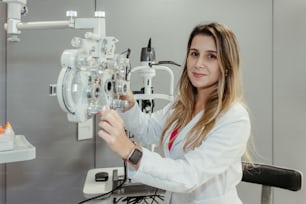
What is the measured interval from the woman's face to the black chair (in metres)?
0.54

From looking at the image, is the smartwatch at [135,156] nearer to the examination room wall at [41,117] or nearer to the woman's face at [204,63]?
the woman's face at [204,63]

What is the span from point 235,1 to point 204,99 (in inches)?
52.6

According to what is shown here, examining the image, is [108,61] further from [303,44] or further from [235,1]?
[303,44]

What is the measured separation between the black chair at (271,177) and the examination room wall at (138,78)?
3.03ft

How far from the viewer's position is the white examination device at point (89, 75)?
897 millimetres

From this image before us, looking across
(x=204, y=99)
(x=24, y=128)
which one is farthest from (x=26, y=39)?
(x=204, y=99)

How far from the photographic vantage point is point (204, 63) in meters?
1.25

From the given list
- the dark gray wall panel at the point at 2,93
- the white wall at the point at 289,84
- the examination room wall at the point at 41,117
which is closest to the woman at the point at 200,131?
the examination room wall at the point at 41,117

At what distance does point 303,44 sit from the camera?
2514mm

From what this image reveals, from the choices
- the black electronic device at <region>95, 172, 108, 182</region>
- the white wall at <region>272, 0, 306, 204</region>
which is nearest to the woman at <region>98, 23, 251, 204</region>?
the black electronic device at <region>95, 172, 108, 182</region>

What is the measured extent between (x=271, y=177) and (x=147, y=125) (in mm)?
653

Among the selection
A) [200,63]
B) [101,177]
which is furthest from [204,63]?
[101,177]

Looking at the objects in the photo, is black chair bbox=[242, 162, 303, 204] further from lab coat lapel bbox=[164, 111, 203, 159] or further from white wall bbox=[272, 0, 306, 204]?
white wall bbox=[272, 0, 306, 204]

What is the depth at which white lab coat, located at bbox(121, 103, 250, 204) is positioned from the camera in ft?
3.32
